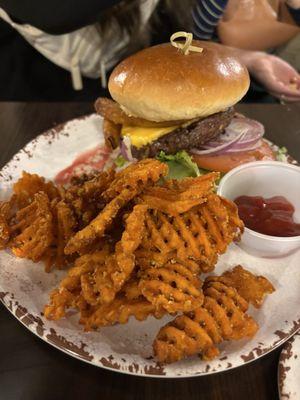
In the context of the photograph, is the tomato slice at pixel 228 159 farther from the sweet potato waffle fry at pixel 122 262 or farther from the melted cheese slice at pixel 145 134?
the sweet potato waffle fry at pixel 122 262

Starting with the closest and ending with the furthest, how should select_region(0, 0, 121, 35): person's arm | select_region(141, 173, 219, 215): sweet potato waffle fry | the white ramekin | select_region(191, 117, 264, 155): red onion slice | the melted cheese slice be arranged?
select_region(141, 173, 219, 215): sweet potato waffle fry
the white ramekin
the melted cheese slice
select_region(191, 117, 264, 155): red onion slice
select_region(0, 0, 121, 35): person's arm

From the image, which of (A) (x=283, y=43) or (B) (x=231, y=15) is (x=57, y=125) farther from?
(A) (x=283, y=43)

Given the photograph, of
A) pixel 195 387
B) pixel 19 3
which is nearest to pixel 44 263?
pixel 195 387

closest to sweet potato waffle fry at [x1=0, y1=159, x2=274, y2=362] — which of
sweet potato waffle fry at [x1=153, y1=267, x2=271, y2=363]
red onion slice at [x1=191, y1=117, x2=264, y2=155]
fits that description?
sweet potato waffle fry at [x1=153, y1=267, x2=271, y2=363]

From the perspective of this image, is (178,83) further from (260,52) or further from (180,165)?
(260,52)

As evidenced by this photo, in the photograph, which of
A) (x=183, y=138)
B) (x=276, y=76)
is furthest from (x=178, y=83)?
(x=276, y=76)

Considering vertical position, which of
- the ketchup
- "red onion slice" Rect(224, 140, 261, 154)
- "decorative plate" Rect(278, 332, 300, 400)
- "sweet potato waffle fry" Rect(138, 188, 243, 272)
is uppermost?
"sweet potato waffle fry" Rect(138, 188, 243, 272)

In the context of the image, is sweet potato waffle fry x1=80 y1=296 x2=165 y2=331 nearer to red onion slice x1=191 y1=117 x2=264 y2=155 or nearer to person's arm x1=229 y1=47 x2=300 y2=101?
red onion slice x1=191 y1=117 x2=264 y2=155
